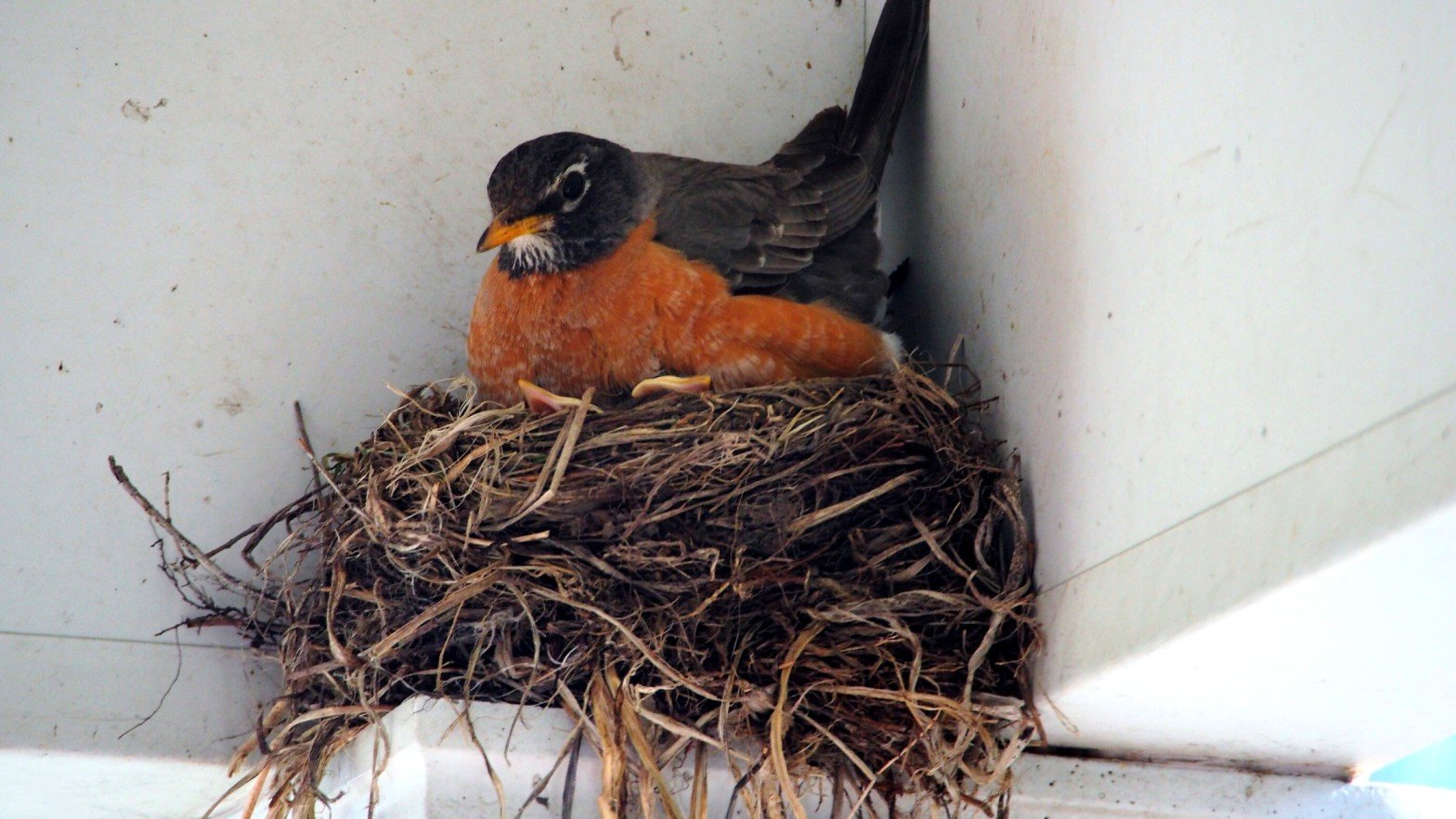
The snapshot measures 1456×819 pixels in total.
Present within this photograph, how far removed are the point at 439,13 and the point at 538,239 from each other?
0.87 m

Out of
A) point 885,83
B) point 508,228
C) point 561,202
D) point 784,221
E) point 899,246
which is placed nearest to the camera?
point 508,228

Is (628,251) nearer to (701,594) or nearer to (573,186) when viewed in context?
(573,186)

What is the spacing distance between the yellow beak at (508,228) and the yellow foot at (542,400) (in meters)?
0.30

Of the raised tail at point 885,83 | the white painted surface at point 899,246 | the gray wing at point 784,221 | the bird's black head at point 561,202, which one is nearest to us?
the white painted surface at point 899,246

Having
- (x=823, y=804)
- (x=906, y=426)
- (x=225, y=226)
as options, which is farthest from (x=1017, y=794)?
(x=225, y=226)

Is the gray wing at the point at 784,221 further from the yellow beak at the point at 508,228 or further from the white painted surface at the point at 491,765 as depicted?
the white painted surface at the point at 491,765

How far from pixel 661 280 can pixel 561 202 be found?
30 centimetres

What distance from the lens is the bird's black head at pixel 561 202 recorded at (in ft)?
9.29

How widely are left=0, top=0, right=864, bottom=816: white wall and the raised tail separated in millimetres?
213

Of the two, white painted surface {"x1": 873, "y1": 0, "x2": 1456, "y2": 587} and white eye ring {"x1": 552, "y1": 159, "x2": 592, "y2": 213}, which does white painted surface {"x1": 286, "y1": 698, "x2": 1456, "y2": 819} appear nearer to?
white painted surface {"x1": 873, "y1": 0, "x2": 1456, "y2": 587}

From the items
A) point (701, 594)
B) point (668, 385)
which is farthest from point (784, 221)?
point (701, 594)

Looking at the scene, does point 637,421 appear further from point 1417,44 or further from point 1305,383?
point 1417,44

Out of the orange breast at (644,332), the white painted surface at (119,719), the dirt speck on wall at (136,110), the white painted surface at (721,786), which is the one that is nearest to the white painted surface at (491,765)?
the white painted surface at (721,786)

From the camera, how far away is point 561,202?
289 centimetres
